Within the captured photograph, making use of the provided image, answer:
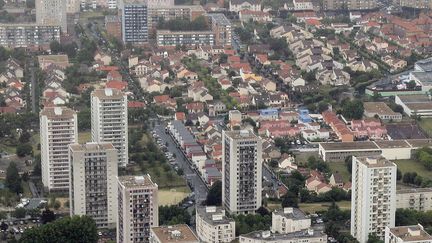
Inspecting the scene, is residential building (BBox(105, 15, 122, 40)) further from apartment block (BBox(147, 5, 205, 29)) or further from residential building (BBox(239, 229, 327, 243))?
residential building (BBox(239, 229, 327, 243))

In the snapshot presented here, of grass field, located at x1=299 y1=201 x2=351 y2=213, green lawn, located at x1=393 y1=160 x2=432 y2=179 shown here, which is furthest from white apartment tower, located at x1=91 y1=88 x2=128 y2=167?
green lawn, located at x1=393 y1=160 x2=432 y2=179

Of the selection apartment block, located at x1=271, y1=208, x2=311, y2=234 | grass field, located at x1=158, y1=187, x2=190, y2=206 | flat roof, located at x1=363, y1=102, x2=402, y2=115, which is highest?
flat roof, located at x1=363, y1=102, x2=402, y2=115

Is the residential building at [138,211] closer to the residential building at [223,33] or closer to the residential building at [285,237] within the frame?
the residential building at [285,237]

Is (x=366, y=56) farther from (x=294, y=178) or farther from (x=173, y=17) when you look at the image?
(x=294, y=178)

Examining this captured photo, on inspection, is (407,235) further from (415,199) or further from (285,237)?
(415,199)

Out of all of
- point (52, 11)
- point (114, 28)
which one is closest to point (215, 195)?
point (114, 28)

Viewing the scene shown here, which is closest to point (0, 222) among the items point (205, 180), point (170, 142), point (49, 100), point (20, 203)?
point (20, 203)

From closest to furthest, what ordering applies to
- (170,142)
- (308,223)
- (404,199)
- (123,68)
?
(308,223) < (404,199) < (170,142) < (123,68)
